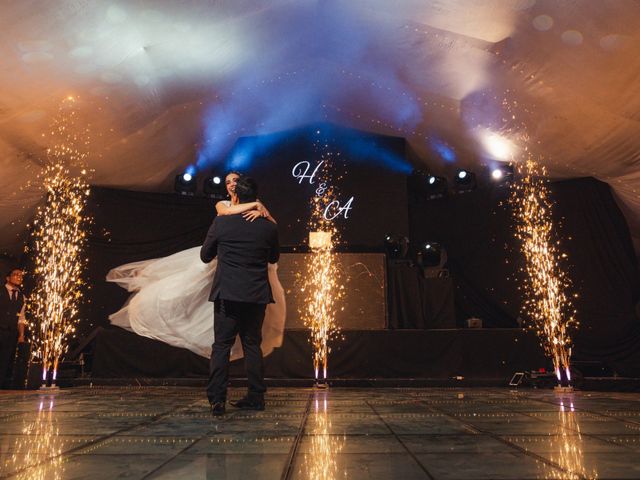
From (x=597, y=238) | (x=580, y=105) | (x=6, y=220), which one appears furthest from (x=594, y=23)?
(x=6, y=220)

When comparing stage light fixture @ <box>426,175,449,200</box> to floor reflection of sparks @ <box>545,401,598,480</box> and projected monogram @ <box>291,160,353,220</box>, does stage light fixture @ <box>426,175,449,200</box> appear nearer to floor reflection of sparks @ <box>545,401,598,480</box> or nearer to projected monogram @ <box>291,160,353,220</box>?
projected monogram @ <box>291,160,353,220</box>

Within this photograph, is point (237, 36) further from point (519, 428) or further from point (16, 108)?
point (519, 428)

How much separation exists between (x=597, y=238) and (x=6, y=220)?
30.9 ft

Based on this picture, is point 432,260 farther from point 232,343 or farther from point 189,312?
point 232,343

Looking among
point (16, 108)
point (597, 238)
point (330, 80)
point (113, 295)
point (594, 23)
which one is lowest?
point (113, 295)

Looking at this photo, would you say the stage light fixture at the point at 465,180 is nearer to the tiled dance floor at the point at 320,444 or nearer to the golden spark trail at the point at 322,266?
the golden spark trail at the point at 322,266

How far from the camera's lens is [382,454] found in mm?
1517

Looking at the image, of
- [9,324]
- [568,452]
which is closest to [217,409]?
[568,452]

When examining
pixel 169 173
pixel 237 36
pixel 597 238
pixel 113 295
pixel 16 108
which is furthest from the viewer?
pixel 169 173

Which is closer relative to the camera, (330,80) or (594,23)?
(594,23)

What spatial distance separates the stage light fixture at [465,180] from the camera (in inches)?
332

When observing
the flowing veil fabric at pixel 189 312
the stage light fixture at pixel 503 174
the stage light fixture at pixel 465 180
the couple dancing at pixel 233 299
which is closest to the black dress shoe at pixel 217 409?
the couple dancing at pixel 233 299

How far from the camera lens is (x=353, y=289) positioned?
25.6 feet

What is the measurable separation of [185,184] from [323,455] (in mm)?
8144
